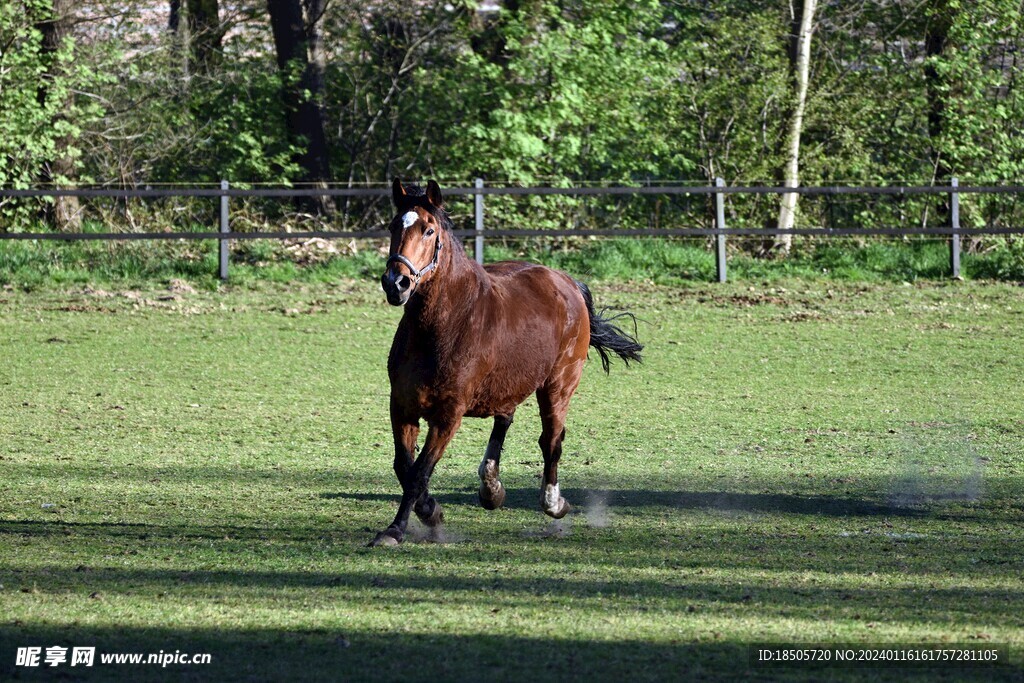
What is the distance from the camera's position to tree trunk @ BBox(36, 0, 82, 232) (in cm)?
2119

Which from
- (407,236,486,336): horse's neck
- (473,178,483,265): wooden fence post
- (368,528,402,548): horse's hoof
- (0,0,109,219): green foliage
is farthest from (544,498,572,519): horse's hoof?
Result: (0,0,109,219): green foliage

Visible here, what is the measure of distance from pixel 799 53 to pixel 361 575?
18.5m

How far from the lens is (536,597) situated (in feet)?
19.4

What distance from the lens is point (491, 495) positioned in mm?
7750

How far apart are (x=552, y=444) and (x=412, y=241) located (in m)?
2.06

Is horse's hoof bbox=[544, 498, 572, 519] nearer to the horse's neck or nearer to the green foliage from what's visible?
the horse's neck

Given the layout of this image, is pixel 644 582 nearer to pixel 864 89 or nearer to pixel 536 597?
pixel 536 597

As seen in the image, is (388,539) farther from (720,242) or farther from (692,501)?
(720,242)

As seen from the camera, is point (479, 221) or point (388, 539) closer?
point (388, 539)

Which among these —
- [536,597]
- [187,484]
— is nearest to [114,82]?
[187,484]

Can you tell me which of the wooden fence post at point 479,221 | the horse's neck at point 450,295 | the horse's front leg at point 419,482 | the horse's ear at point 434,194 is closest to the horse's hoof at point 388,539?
the horse's front leg at point 419,482

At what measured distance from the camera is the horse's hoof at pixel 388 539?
6.84 m

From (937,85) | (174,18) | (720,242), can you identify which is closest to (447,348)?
(720,242)

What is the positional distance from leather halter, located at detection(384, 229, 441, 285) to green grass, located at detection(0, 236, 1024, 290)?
1255 cm
